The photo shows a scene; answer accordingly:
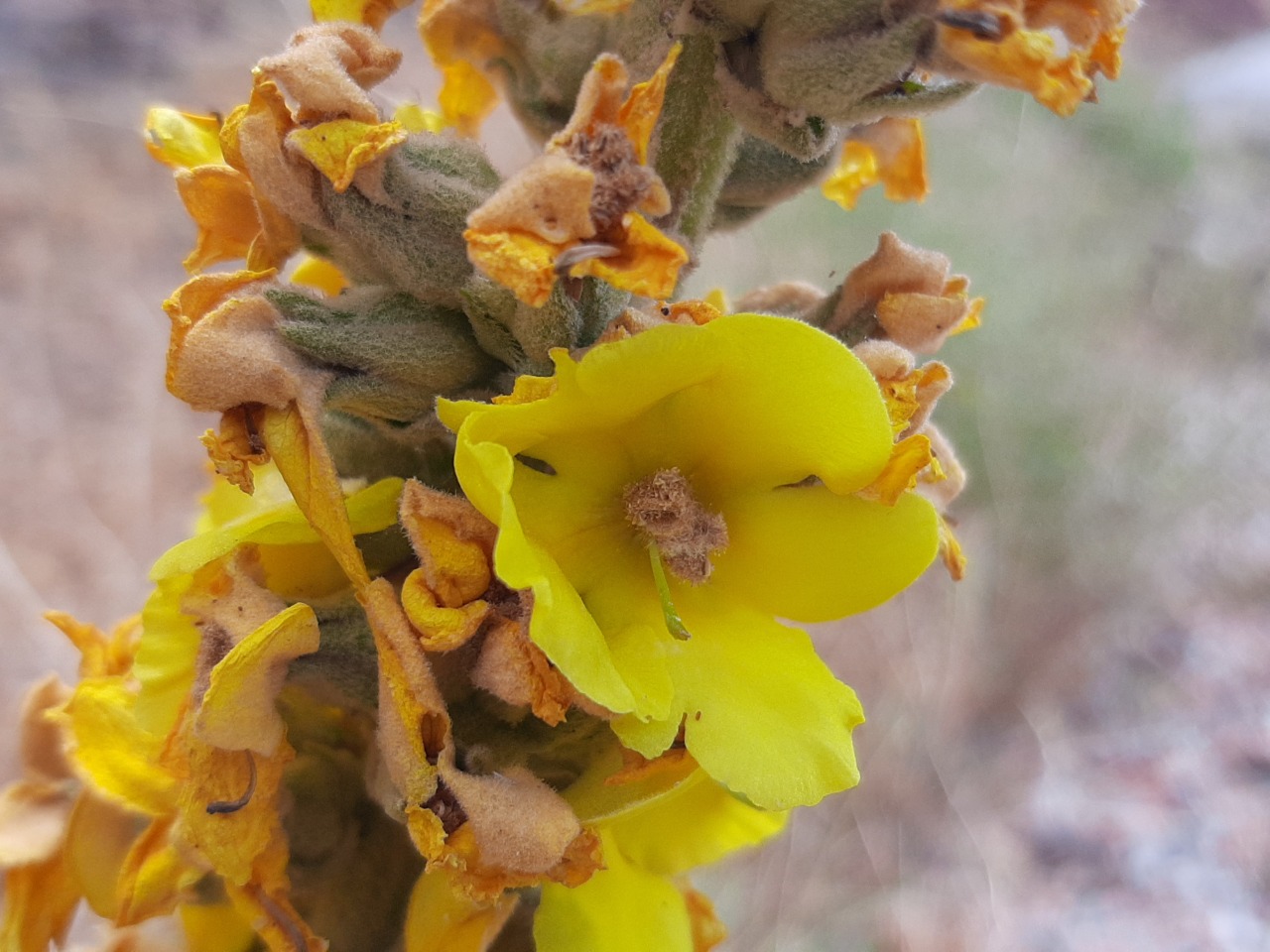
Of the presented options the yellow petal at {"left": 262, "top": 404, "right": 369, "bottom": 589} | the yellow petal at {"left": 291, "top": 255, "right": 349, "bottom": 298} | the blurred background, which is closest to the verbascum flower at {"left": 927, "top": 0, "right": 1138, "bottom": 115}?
the yellow petal at {"left": 262, "top": 404, "right": 369, "bottom": 589}

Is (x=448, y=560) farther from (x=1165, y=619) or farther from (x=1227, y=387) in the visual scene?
(x=1227, y=387)

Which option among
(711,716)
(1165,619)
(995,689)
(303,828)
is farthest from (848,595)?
(1165,619)

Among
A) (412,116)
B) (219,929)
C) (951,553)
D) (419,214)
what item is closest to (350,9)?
(412,116)

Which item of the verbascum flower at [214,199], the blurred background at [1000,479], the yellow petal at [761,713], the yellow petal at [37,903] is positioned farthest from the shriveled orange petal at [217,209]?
the blurred background at [1000,479]

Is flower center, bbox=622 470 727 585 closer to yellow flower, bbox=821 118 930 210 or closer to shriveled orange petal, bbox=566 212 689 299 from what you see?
shriveled orange petal, bbox=566 212 689 299

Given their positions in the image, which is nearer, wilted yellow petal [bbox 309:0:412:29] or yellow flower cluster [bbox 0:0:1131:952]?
yellow flower cluster [bbox 0:0:1131:952]

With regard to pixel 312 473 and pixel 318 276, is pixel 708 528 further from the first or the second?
pixel 318 276
